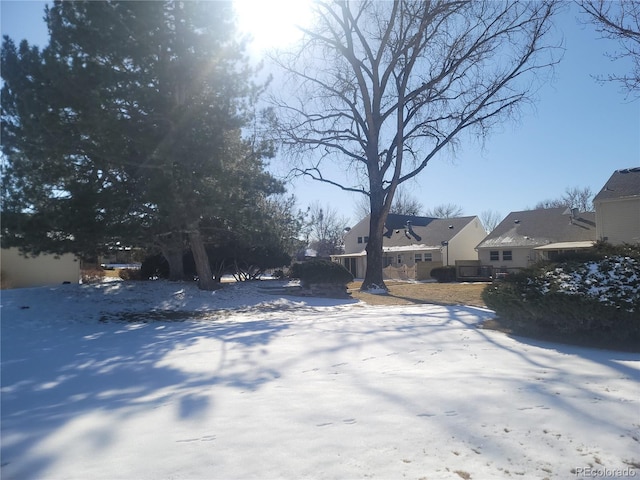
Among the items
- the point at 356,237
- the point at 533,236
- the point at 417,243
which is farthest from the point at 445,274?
the point at 356,237

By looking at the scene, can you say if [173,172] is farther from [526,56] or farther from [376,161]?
[526,56]

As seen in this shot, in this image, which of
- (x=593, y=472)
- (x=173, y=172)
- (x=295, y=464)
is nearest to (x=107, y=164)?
(x=173, y=172)

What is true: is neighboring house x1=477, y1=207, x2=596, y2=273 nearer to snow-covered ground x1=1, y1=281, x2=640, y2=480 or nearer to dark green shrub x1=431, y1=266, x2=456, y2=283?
dark green shrub x1=431, y1=266, x2=456, y2=283

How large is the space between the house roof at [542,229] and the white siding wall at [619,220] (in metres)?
5.71

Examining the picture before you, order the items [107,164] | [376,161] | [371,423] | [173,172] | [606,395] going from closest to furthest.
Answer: [371,423], [606,395], [173,172], [107,164], [376,161]

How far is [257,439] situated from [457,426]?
5.55 feet

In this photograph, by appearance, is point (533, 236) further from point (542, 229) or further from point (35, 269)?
point (35, 269)

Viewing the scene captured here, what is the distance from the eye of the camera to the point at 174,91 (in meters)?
14.1

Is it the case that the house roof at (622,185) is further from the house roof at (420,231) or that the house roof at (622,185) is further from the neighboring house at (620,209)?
the house roof at (420,231)

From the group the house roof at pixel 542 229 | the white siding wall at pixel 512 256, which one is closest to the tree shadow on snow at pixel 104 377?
the white siding wall at pixel 512 256

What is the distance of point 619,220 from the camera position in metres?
27.9

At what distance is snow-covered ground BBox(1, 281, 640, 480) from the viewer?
364 cm

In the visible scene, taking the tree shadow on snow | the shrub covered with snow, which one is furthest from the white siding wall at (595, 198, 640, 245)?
the tree shadow on snow
